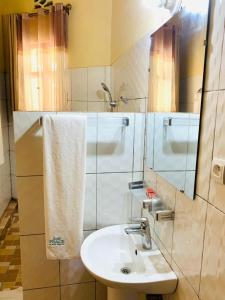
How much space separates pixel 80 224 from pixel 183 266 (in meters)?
0.60

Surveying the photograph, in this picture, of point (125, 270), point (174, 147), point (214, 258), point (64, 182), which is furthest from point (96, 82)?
point (214, 258)

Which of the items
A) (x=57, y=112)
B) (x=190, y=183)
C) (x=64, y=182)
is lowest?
(x=64, y=182)

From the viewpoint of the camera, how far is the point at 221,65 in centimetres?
68

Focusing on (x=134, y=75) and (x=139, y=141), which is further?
(x=134, y=75)

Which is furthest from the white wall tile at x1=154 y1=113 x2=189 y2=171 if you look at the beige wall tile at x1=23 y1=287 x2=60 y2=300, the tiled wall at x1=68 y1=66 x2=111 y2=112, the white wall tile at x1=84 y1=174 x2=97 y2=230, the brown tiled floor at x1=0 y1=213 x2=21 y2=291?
the brown tiled floor at x1=0 y1=213 x2=21 y2=291

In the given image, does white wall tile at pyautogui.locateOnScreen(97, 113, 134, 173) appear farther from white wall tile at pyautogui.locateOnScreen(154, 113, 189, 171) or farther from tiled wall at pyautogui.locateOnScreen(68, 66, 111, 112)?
tiled wall at pyautogui.locateOnScreen(68, 66, 111, 112)

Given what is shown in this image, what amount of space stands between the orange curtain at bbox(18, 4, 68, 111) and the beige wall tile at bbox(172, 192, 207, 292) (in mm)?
2007

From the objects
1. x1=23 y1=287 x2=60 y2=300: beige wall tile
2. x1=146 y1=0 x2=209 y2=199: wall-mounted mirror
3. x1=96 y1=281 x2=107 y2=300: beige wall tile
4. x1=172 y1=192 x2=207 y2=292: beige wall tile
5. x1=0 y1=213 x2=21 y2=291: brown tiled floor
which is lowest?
x1=0 y1=213 x2=21 y2=291: brown tiled floor

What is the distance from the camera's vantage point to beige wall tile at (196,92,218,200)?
73cm

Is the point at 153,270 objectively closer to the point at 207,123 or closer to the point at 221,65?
the point at 207,123

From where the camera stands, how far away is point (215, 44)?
717 mm

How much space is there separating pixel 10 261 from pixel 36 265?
3.04ft

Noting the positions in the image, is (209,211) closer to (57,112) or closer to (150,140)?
(150,140)

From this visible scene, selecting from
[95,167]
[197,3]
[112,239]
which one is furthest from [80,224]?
[197,3]
